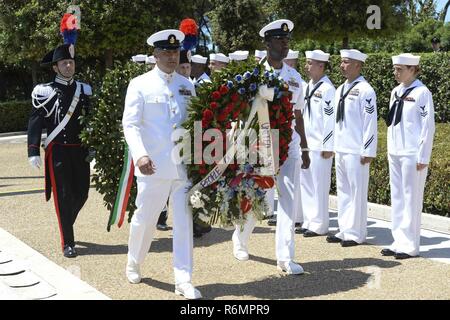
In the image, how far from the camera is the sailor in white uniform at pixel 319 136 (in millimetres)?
8195

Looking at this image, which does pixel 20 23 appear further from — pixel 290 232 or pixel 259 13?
pixel 290 232

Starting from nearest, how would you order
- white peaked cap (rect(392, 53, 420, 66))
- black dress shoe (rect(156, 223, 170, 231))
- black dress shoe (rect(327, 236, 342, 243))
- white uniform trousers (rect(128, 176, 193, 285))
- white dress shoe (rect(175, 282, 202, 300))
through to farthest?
white dress shoe (rect(175, 282, 202, 300)) → white uniform trousers (rect(128, 176, 193, 285)) → white peaked cap (rect(392, 53, 420, 66)) → black dress shoe (rect(327, 236, 342, 243)) → black dress shoe (rect(156, 223, 170, 231))

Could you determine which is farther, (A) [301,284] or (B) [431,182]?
(B) [431,182]

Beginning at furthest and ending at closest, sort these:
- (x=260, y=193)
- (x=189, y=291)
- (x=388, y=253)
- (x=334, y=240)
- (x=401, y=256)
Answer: (x=334, y=240), (x=388, y=253), (x=401, y=256), (x=260, y=193), (x=189, y=291)

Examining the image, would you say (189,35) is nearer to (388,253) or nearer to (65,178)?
(65,178)

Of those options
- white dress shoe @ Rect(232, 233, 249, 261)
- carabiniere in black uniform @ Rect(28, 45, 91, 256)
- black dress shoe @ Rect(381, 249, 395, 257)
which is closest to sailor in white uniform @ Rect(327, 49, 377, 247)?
black dress shoe @ Rect(381, 249, 395, 257)

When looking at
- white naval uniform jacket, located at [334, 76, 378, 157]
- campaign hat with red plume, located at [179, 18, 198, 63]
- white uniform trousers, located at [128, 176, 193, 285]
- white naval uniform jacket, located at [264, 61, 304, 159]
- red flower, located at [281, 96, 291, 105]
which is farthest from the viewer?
white naval uniform jacket, located at [334, 76, 378, 157]

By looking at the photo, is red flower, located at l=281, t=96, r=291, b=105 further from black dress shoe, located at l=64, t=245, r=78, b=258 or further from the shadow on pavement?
black dress shoe, located at l=64, t=245, r=78, b=258

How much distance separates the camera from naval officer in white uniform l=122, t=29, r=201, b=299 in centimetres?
579

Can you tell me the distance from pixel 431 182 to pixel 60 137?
14.8ft

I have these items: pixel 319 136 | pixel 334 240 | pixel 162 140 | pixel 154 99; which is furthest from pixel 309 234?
pixel 154 99

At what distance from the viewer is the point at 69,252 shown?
732 cm

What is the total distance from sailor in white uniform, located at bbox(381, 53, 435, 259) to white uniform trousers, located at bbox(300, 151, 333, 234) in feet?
3.74

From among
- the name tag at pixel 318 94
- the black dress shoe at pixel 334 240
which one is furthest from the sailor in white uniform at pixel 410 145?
the name tag at pixel 318 94
